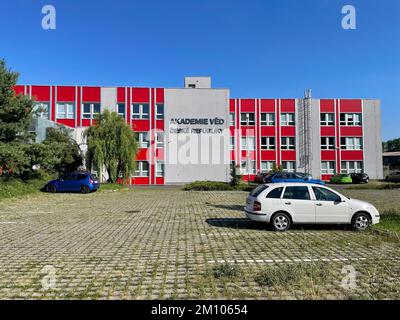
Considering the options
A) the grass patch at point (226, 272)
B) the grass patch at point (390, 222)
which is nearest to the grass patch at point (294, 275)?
the grass patch at point (226, 272)

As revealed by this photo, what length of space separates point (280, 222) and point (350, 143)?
153ft

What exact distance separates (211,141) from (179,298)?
4371cm

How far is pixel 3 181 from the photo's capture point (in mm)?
23250

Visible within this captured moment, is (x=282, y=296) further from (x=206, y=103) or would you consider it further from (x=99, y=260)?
(x=206, y=103)

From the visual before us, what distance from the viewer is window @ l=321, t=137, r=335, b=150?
171ft

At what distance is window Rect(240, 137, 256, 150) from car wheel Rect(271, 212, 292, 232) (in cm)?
4123

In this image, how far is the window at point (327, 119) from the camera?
2062 inches

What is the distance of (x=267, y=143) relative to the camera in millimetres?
51844

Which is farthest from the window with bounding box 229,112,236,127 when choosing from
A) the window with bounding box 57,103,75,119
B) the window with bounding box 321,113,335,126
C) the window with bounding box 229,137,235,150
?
the window with bounding box 57,103,75,119

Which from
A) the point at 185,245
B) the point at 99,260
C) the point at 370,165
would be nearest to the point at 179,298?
the point at 99,260

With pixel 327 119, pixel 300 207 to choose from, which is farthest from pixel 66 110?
pixel 300 207

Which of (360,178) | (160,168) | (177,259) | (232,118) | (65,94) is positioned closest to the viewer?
(177,259)

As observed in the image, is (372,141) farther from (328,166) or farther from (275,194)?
(275,194)

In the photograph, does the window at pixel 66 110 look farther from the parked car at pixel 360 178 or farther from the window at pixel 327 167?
the parked car at pixel 360 178
